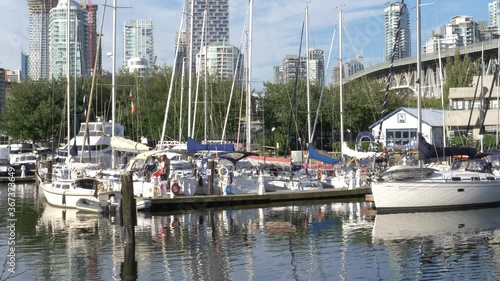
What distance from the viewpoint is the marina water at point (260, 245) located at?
22.9 metres

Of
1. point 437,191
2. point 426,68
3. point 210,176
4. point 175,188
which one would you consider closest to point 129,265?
point 175,188

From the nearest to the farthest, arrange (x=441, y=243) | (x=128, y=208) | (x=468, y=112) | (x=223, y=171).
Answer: (x=128, y=208), (x=441, y=243), (x=223, y=171), (x=468, y=112)

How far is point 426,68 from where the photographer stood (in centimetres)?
13312

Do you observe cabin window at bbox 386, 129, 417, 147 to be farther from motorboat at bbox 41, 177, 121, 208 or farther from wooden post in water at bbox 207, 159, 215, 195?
motorboat at bbox 41, 177, 121, 208

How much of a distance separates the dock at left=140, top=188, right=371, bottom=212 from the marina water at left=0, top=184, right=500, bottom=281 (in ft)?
2.95

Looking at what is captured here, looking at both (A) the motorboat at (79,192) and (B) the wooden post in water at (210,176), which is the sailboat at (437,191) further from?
(A) the motorboat at (79,192)

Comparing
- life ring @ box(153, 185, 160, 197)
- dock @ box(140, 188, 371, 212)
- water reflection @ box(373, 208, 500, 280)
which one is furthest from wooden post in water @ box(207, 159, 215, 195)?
water reflection @ box(373, 208, 500, 280)

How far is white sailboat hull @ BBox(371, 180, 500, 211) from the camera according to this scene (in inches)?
1420

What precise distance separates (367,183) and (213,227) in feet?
52.7

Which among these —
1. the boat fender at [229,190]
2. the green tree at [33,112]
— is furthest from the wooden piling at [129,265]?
the green tree at [33,112]

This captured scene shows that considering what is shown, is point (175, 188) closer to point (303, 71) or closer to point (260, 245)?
point (260, 245)

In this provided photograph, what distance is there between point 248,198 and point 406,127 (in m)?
39.1

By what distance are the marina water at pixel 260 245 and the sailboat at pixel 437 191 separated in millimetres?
734

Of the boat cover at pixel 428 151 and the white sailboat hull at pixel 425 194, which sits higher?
the boat cover at pixel 428 151
